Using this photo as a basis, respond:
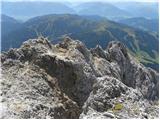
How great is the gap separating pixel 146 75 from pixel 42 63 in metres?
25.7

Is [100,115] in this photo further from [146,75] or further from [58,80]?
[146,75]

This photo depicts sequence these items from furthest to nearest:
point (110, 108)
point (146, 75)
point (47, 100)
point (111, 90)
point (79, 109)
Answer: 1. point (146, 75)
2. point (79, 109)
3. point (47, 100)
4. point (111, 90)
5. point (110, 108)

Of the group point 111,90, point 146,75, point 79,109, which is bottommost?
point 146,75

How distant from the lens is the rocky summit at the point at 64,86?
1981 centimetres

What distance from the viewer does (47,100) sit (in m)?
26.5

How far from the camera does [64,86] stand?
108ft

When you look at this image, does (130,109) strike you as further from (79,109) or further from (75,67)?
(75,67)

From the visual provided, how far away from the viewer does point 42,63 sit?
110 feet

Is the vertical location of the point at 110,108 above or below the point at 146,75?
above

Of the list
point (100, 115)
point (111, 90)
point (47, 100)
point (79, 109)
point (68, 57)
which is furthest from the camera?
point (68, 57)

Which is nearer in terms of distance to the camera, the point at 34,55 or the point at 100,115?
the point at 100,115

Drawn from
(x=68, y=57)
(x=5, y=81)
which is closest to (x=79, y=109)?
(x=5, y=81)

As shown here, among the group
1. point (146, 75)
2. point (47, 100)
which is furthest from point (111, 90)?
point (146, 75)

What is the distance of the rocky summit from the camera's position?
65.0 feet
